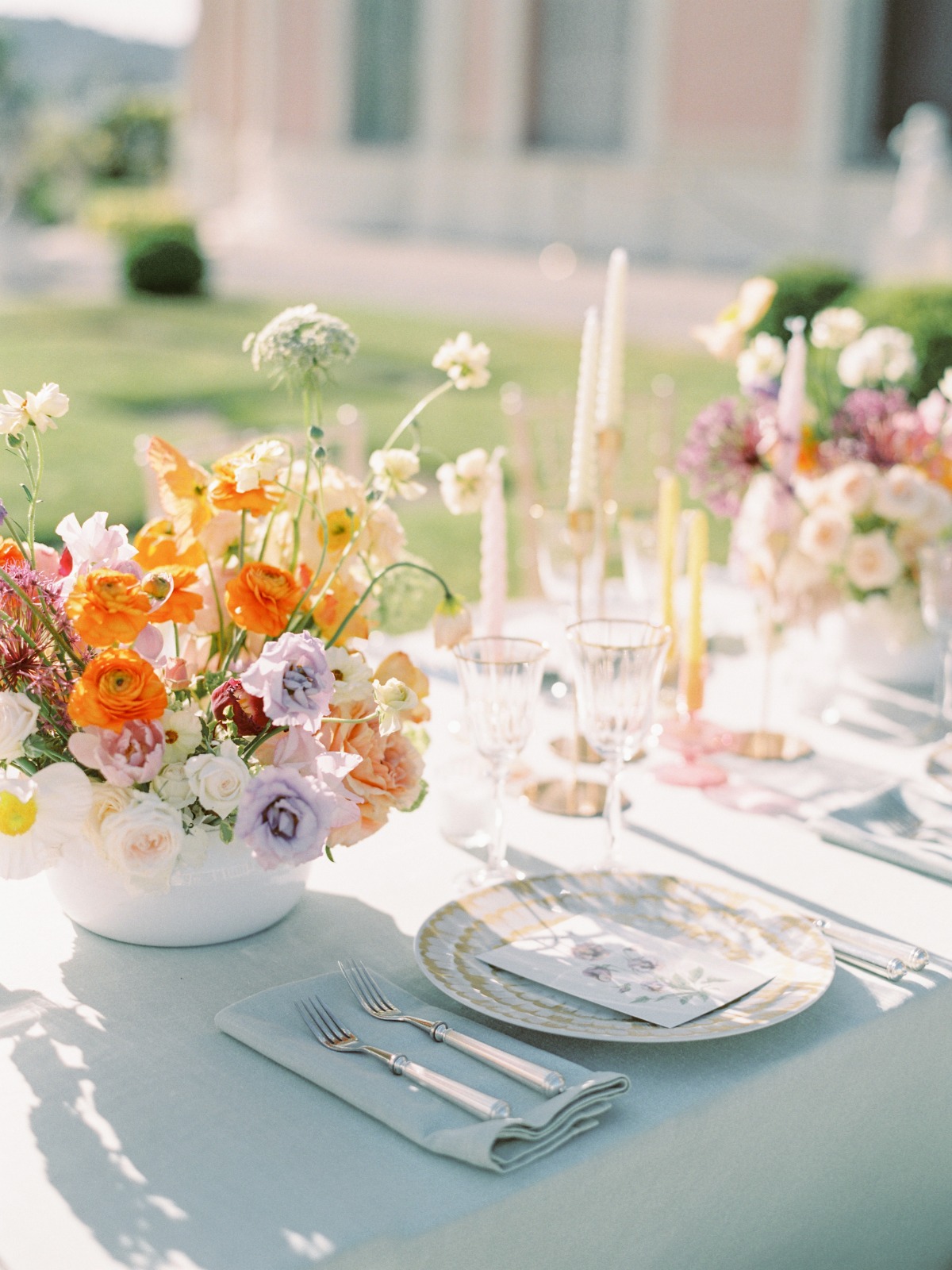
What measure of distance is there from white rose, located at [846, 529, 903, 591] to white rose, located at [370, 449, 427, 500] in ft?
2.85

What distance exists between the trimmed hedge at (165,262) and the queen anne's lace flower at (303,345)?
496 inches

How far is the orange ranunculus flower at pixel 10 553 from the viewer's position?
119cm

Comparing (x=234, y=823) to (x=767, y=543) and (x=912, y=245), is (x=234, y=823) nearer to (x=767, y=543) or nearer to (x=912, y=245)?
(x=767, y=543)

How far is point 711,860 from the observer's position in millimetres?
1485

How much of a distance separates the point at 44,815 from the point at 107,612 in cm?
17

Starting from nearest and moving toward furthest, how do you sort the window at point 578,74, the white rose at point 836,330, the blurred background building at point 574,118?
1. the white rose at point 836,330
2. the blurred background building at point 574,118
3. the window at point 578,74

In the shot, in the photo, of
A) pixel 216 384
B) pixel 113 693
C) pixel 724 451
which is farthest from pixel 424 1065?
pixel 216 384

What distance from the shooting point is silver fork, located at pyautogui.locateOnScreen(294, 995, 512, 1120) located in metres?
1.00

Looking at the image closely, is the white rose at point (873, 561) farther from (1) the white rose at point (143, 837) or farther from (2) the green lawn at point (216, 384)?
(2) the green lawn at point (216, 384)

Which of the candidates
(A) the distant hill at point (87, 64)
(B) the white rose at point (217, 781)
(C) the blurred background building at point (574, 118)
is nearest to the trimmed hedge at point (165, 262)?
(C) the blurred background building at point (574, 118)

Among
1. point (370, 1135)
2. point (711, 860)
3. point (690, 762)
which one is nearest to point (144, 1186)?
point (370, 1135)

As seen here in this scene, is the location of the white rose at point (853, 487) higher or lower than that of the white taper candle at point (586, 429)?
lower

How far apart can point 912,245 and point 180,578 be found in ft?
38.9

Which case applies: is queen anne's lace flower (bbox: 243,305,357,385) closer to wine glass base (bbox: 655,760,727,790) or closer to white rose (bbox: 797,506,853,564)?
wine glass base (bbox: 655,760,727,790)
